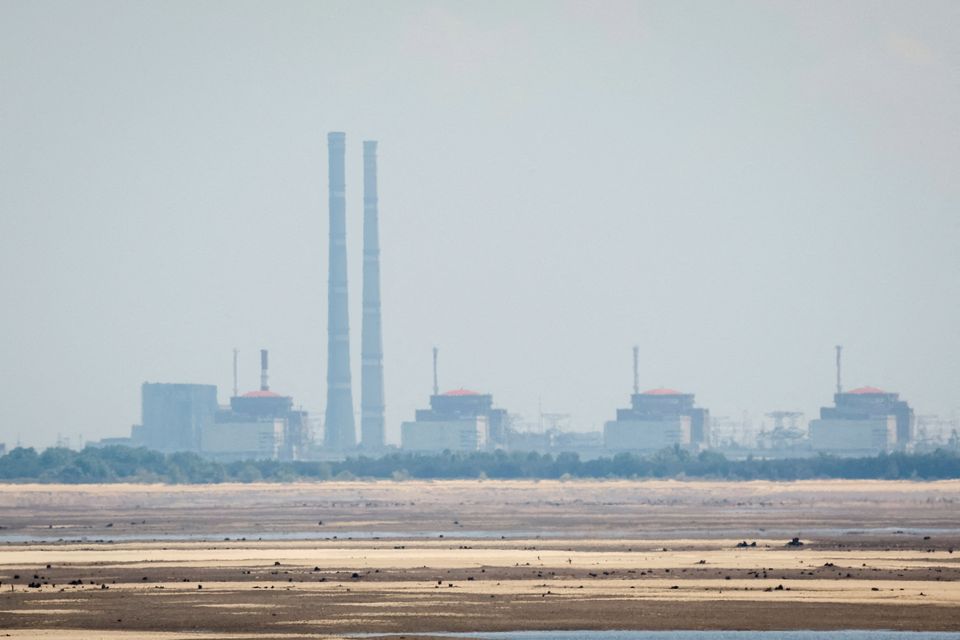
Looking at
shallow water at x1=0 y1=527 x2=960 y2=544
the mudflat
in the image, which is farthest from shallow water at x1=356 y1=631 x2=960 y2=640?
shallow water at x1=0 y1=527 x2=960 y2=544

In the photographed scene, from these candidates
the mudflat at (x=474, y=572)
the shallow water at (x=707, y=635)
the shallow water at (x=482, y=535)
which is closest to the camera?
the shallow water at (x=707, y=635)

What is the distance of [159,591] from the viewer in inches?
2336

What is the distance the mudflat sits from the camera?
5075 centimetres

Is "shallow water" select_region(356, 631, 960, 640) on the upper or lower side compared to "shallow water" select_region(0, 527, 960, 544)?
lower

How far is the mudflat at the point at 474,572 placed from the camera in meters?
50.8

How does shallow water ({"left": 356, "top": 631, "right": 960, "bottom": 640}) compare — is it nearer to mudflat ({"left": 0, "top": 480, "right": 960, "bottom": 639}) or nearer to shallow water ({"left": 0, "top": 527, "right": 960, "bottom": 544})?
mudflat ({"left": 0, "top": 480, "right": 960, "bottom": 639})

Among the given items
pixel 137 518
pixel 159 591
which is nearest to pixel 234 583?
pixel 159 591

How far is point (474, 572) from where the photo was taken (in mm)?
65875

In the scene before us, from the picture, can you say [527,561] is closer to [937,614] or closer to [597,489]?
[937,614]

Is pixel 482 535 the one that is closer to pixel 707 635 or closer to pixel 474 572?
pixel 474 572

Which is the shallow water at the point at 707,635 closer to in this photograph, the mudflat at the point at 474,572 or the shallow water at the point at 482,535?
the mudflat at the point at 474,572

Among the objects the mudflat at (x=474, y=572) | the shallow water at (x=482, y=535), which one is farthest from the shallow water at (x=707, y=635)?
the shallow water at (x=482, y=535)

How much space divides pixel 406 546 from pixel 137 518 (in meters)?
48.4

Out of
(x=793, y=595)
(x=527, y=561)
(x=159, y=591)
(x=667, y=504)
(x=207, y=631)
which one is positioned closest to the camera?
(x=207, y=631)
